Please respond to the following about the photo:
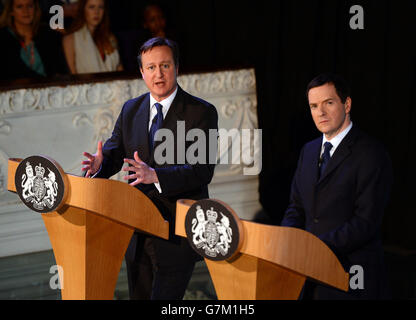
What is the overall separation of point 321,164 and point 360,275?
0.42 m

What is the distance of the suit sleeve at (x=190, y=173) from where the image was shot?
8.46ft

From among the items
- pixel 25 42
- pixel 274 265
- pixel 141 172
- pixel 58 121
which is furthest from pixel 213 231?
pixel 25 42

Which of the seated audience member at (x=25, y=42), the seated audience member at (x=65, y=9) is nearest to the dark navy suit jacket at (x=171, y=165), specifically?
the seated audience member at (x=25, y=42)

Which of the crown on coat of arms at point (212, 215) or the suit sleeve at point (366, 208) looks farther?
the suit sleeve at point (366, 208)

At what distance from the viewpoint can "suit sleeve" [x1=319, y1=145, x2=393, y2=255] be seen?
90.9 inches

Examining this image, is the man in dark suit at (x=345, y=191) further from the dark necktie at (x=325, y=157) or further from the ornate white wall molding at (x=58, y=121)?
the ornate white wall molding at (x=58, y=121)

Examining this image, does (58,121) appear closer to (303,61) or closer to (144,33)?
(144,33)

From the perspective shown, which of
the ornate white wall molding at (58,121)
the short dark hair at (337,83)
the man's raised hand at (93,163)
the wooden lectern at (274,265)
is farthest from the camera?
the ornate white wall molding at (58,121)

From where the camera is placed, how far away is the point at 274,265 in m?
2.12

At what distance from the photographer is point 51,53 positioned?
15.8ft

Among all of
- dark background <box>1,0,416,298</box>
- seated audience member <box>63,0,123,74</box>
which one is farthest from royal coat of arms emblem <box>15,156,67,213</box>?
seated audience member <box>63,0,123,74</box>

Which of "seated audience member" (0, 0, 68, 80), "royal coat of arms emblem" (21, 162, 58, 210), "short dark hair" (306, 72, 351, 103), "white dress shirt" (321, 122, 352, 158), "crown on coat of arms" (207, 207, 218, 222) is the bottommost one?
"crown on coat of arms" (207, 207, 218, 222)

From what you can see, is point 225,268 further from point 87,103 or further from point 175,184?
point 87,103

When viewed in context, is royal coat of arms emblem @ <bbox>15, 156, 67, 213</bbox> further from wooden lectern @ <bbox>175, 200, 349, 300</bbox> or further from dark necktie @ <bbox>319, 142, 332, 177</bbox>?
dark necktie @ <bbox>319, 142, 332, 177</bbox>
